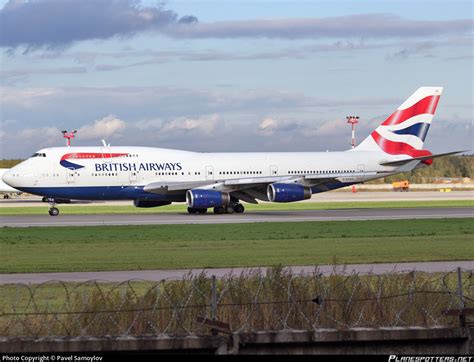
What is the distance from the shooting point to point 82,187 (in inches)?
2480

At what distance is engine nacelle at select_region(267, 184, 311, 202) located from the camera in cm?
6309

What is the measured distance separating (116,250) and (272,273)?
17153mm

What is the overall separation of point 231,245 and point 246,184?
83.8 ft

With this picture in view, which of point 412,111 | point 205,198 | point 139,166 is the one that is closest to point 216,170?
point 205,198

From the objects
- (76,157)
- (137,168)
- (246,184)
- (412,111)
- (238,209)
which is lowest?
(238,209)

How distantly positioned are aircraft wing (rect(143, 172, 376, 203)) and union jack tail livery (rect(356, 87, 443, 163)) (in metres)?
7.47

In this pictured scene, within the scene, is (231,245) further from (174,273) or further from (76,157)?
(76,157)

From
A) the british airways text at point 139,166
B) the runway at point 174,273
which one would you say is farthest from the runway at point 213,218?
the runway at point 174,273

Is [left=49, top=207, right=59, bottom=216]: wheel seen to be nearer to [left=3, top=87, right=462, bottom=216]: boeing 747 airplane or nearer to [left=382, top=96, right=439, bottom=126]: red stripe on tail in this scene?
[left=3, top=87, right=462, bottom=216]: boeing 747 airplane

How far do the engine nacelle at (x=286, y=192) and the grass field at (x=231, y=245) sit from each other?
432 inches

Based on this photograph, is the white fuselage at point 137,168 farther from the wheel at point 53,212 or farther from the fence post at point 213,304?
the fence post at point 213,304

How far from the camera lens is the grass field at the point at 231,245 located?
32.6 m

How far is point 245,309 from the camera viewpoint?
18344 mm

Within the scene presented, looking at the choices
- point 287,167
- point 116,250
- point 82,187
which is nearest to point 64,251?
point 116,250
